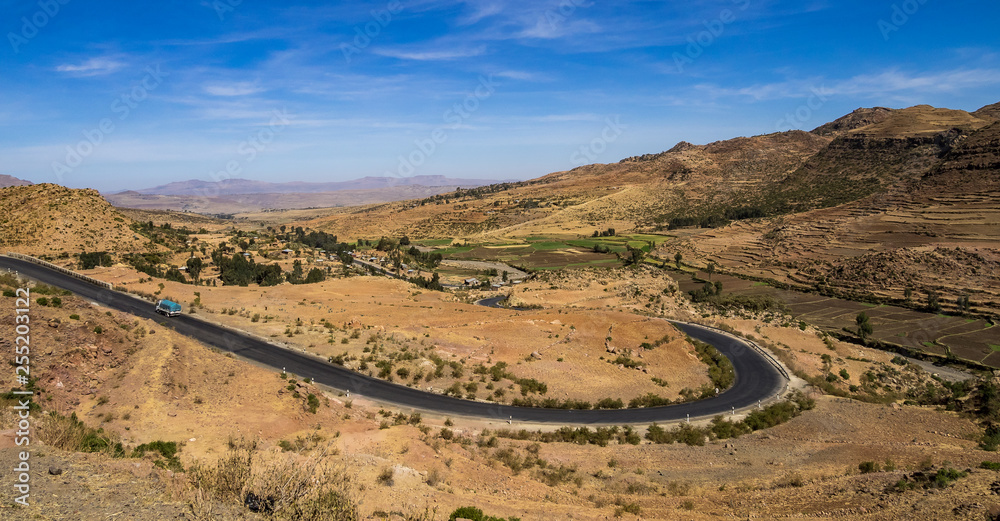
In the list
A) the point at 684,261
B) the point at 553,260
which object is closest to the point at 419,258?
the point at 553,260

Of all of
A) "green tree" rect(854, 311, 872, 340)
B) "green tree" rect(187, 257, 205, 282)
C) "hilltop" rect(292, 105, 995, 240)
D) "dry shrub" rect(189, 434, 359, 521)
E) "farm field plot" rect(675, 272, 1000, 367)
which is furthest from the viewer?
"hilltop" rect(292, 105, 995, 240)

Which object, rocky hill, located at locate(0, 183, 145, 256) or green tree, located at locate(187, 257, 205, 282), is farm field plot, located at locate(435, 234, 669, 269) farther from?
rocky hill, located at locate(0, 183, 145, 256)

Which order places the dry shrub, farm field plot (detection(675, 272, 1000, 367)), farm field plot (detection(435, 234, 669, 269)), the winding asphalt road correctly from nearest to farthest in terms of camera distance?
the dry shrub → the winding asphalt road → farm field plot (detection(675, 272, 1000, 367)) → farm field plot (detection(435, 234, 669, 269))

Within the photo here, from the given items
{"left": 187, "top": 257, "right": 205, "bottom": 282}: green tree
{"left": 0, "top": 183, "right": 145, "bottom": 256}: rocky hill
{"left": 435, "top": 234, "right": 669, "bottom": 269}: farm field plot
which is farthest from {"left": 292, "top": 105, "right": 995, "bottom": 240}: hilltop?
{"left": 0, "top": 183, "right": 145, "bottom": 256}: rocky hill

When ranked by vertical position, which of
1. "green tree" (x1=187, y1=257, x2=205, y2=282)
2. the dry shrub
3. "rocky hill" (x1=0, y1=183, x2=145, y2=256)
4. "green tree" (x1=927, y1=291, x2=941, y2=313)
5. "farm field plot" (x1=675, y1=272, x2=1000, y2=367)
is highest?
"rocky hill" (x1=0, y1=183, x2=145, y2=256)

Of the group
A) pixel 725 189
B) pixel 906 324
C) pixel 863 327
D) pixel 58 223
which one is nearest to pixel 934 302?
pixel 906 324

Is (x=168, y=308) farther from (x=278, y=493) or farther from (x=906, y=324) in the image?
(x=906, y=324)

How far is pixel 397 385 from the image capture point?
27.2 m

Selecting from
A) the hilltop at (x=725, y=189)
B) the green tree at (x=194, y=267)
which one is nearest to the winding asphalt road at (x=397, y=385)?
the green tree at (x=194, y=267)

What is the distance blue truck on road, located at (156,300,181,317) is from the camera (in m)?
33.1

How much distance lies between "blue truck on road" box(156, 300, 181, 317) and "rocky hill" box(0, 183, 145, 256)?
28.3m

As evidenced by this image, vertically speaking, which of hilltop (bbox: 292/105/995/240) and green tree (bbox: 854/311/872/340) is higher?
hilltop (bbox: 292/105/995/240)

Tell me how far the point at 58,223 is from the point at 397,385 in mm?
53074

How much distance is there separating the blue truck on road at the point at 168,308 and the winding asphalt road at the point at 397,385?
503 millimetres
